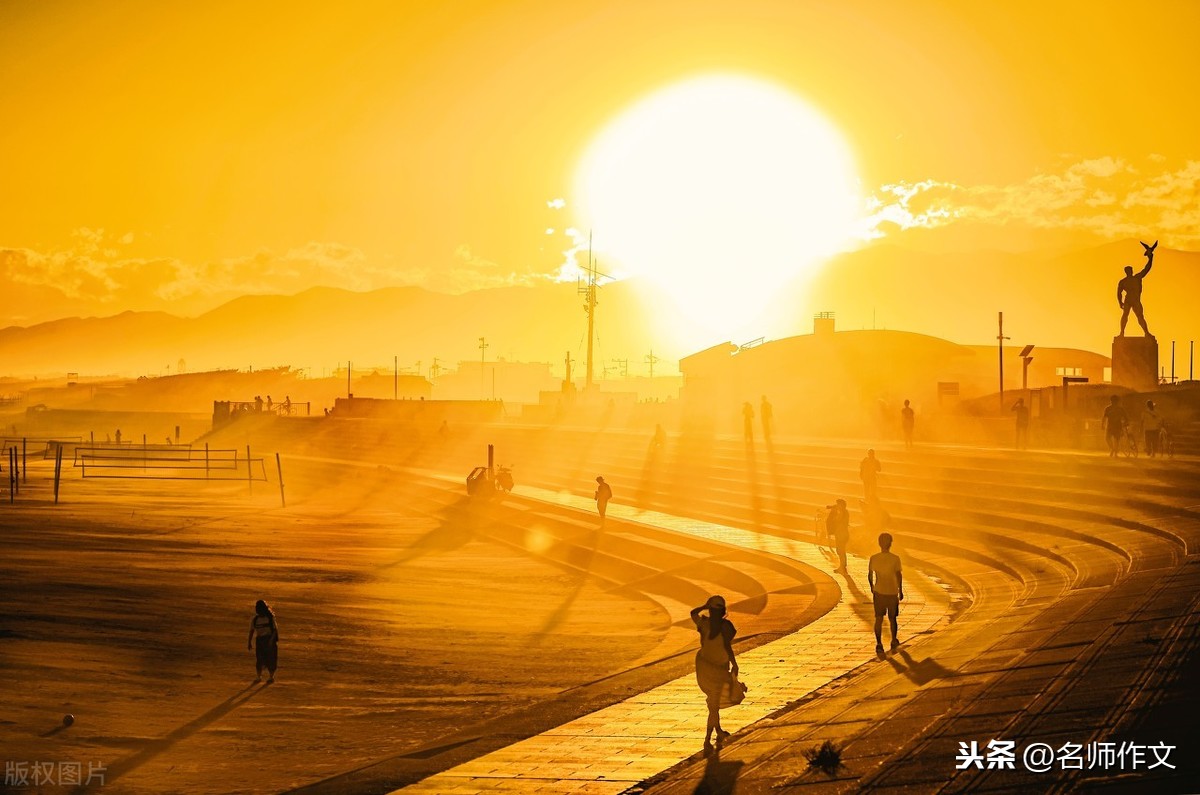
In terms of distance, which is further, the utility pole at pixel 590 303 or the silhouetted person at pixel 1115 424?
the utility pole at pixel 590 303

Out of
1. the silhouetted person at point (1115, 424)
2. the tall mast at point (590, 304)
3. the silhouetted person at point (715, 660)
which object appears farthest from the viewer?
the tall mast at point (590, 304)

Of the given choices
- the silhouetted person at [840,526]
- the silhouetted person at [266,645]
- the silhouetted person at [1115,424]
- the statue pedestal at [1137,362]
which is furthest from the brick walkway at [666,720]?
the statue pedestal at [1137,362]

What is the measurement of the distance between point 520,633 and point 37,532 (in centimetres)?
1788

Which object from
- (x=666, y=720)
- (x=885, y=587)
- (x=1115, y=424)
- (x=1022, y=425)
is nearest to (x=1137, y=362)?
(x=1022, y=425)

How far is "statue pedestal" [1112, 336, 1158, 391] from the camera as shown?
32.2 m

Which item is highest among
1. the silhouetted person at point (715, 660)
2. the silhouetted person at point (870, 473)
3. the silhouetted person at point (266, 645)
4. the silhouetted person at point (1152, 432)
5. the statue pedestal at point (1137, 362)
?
the statue pedestal at point (1137, 362)

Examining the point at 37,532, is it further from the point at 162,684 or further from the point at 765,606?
the point at 765,606

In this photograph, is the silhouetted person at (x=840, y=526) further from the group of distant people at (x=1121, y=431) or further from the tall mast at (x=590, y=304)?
the tall mast at (x=590, y=304)

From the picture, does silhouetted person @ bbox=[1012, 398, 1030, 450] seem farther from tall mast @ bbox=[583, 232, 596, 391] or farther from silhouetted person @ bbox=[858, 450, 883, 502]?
tall mast @ bbox=[583, 232, 596, 391]

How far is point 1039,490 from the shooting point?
2409 centimetres

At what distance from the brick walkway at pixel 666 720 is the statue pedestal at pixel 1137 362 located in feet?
57.0

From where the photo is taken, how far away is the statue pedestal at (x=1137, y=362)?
105 ft

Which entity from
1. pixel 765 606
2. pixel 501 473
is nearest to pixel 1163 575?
pixel 765 606

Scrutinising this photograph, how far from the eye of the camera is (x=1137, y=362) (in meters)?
32.3
